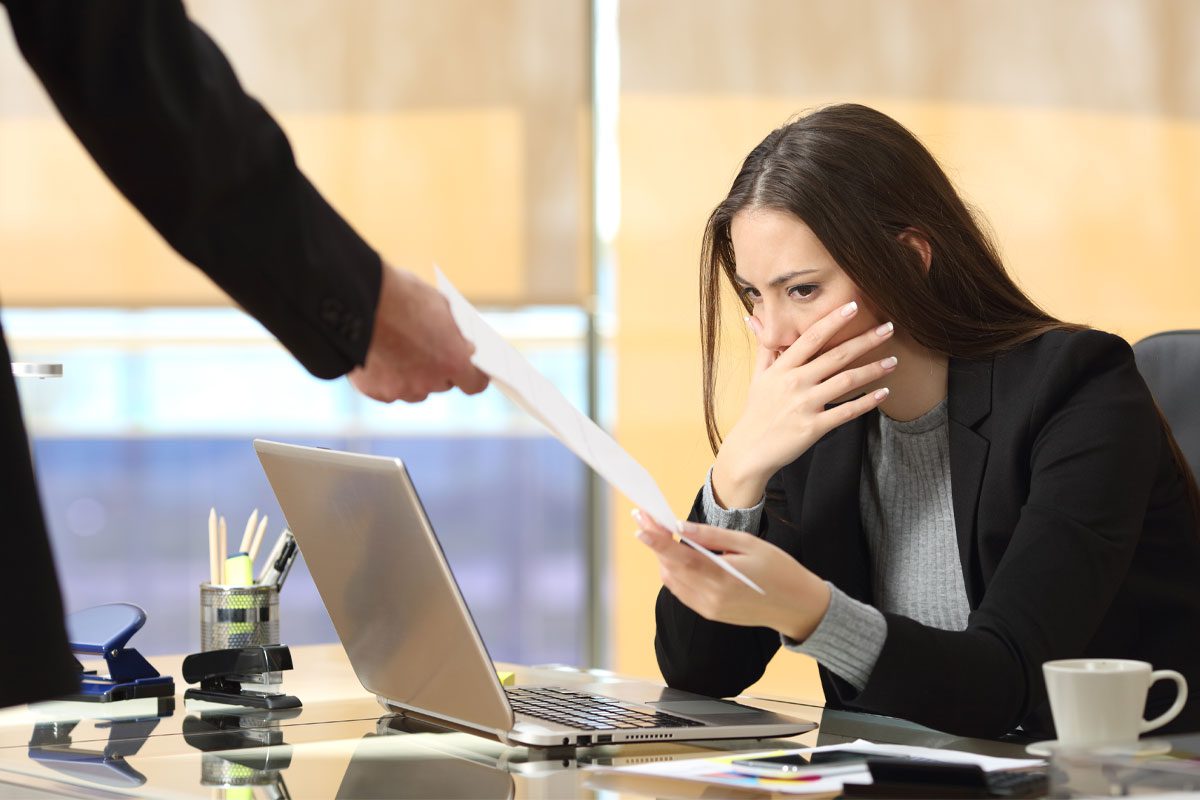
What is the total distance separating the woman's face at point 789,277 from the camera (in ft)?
5.06

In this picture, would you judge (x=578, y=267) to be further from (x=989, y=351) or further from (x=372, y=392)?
(x=372, y=392)

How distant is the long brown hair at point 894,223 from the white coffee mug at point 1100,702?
2.06 feet

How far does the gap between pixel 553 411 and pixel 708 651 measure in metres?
0.65

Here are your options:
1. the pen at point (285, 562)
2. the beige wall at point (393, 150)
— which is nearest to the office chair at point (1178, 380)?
the pen at point (285, 562)

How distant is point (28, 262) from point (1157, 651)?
2678 millimetres

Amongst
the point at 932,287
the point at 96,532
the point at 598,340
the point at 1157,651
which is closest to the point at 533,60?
the point at 598,340

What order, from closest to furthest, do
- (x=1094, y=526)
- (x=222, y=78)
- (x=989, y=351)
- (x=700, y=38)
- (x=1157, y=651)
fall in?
(x=222, y=78) → (x=1094, y=526) → (x=1157, y=651) → (x=989, y=351) → (x=700, y=38)

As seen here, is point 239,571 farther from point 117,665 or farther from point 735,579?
point 735,579

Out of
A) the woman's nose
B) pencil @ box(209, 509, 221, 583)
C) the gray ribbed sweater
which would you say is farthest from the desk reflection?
the woman's nose

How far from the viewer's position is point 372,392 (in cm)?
110

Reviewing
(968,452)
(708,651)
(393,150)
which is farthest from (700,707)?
(393,150)

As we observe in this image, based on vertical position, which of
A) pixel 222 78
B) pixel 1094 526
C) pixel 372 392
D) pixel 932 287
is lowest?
pixel 1094 526

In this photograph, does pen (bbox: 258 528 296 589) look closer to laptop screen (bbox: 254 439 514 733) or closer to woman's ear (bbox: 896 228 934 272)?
laptop screen (bbox: 254 439 514 733)

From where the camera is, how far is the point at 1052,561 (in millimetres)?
1346
